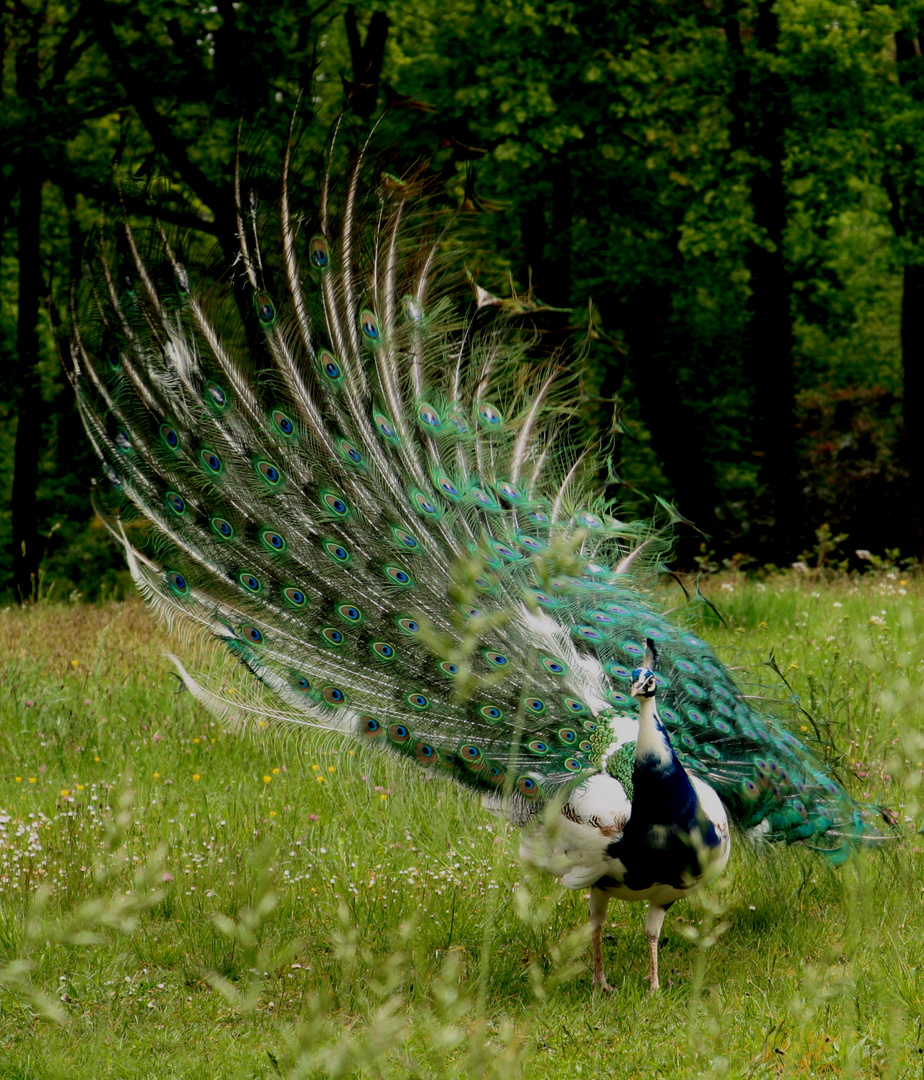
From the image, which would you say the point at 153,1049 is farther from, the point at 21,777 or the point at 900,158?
the point at 900,158

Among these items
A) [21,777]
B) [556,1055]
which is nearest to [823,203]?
[21,777]

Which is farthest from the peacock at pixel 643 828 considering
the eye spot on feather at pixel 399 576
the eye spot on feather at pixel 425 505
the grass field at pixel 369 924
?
the eye spot on feather at pixel 425 505

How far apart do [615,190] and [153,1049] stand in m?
16.7

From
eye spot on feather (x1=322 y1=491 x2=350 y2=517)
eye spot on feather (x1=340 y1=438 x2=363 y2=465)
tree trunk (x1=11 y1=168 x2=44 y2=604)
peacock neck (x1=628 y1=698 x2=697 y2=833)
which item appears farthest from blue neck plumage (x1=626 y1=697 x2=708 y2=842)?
tree trunk (x1=11 y1=168 x2=44 y2=604)

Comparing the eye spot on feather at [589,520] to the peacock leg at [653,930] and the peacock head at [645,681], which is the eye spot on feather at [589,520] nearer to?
the peacock head at [645,681]

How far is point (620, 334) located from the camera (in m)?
20.6

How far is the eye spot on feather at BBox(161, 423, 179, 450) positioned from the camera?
6.39 metres

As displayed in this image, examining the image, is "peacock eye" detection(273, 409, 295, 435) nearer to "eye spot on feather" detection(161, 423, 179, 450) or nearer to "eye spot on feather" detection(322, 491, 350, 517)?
"eye spot on feather" detection(322, 491, 350, 517)

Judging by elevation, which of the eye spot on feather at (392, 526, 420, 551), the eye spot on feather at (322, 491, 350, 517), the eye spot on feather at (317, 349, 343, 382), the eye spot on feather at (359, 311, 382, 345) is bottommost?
the eye spot on feather at (392, 526, 420, 551)

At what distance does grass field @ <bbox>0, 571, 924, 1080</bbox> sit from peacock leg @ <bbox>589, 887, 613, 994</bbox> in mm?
78

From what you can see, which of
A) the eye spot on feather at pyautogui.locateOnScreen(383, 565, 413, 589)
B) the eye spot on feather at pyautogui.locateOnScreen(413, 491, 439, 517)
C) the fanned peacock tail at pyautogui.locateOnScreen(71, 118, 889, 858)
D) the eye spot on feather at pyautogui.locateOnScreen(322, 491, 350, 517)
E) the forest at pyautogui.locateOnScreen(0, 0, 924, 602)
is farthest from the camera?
the forest at pyautogui.locateOnScreen(0, 0, 924, 602)

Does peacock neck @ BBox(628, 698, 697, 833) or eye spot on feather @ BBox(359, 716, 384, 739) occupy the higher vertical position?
peacock neck @ BBox(628, 698, 697, 833)

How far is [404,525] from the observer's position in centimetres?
581

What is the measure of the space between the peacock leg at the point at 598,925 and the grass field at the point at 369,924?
8cm
